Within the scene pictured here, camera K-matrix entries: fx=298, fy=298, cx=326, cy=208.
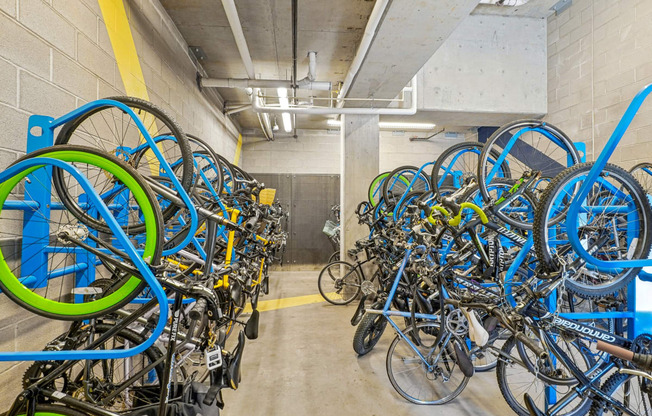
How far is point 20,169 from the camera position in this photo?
86 centimetres

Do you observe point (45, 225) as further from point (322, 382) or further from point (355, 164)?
point (355, 164)

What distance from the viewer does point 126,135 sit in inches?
87.0

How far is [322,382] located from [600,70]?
5.11m

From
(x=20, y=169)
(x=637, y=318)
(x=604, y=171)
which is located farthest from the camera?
(x=637, y=318)

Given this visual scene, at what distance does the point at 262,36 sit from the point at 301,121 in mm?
2514

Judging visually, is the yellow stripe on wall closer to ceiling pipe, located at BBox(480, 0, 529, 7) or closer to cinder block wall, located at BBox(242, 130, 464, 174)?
cinder block wall, located at BBox(242, 130, 464, 174)

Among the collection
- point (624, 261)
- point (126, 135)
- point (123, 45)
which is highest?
point (123, 45)

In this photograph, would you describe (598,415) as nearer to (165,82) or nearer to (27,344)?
(27,344)

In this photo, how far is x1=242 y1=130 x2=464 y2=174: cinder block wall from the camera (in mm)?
6691

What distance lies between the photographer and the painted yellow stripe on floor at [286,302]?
3.91 meters

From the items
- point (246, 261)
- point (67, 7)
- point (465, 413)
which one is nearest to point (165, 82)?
point (67, 7)

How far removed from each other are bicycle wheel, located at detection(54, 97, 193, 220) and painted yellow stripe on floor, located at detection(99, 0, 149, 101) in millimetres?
254

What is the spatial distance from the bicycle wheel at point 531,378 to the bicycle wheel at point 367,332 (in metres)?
0.91

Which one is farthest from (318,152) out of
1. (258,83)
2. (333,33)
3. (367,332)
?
(367,332)
